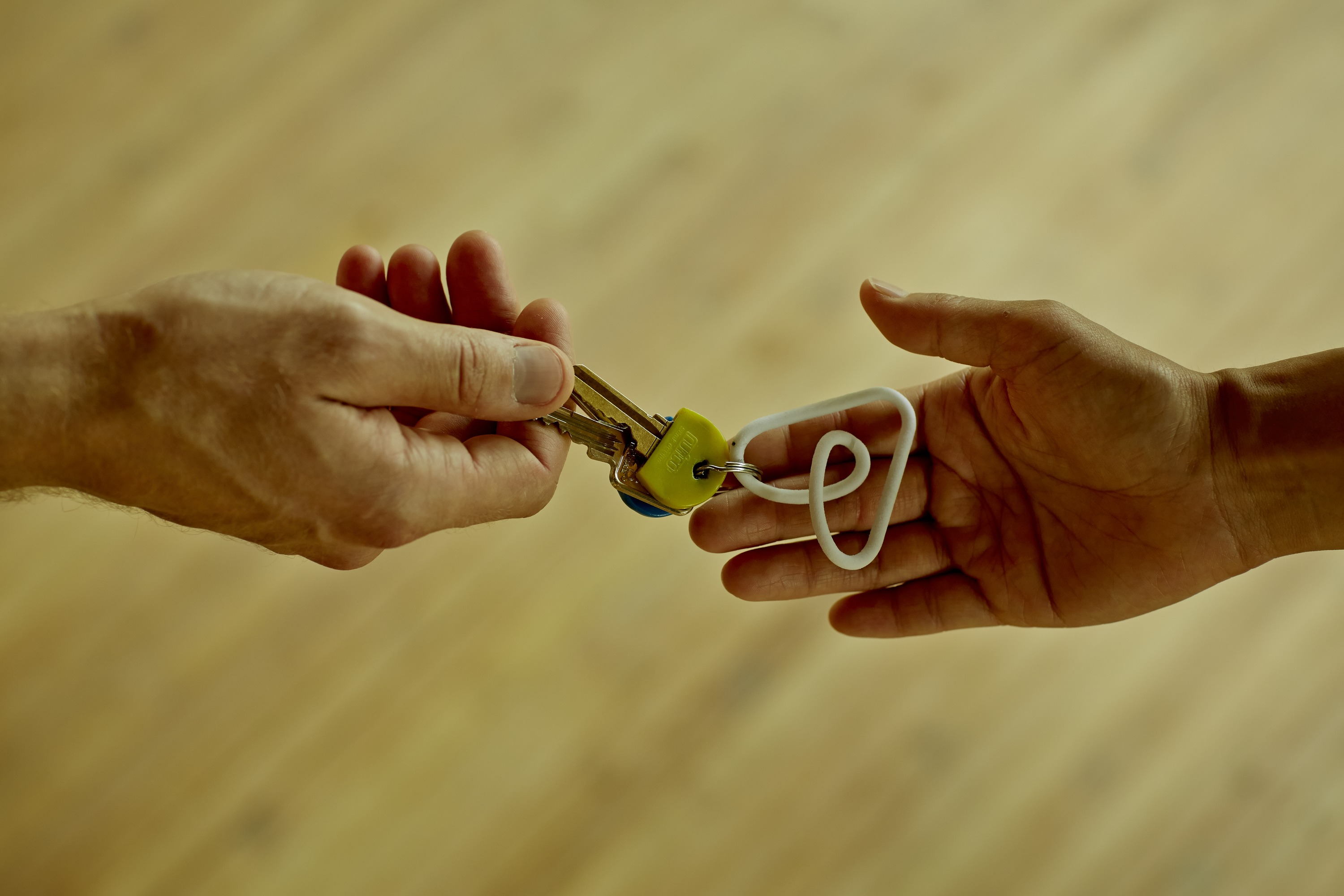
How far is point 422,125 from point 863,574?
44.8 inches

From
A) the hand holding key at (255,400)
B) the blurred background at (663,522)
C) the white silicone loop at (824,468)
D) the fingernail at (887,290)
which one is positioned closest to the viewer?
the hand holding key at (255,400)

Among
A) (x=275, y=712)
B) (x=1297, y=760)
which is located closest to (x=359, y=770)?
(x=275, y=712)

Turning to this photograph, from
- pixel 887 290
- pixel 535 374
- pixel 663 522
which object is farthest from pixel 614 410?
pixel 663 522

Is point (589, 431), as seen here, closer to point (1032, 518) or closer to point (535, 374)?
point (535, 374)

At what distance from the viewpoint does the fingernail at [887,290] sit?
47.5 inches

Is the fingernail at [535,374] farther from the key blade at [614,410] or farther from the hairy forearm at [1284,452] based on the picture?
the hairy forearm at [1284,452]

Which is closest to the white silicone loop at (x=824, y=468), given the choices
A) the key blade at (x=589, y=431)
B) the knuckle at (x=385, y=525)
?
the key blade at (x=589, y=431)

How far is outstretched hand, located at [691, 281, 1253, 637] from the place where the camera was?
1.17 m

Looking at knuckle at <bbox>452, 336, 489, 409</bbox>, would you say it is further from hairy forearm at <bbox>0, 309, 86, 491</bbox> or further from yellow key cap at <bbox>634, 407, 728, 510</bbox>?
hairy forearm at <bbox>0, 309, 86, 491</bbox>

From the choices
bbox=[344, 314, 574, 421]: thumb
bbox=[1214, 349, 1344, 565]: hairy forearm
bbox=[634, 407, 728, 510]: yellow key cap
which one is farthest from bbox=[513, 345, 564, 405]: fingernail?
bbox=[1214, 349, 1344, 565]: hairy forearm

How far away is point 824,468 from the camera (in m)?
1.12

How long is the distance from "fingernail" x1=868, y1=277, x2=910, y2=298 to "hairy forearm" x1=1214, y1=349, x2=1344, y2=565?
1.33 feet

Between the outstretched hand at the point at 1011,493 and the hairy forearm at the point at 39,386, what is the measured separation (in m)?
0.69

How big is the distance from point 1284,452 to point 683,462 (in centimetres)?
71
